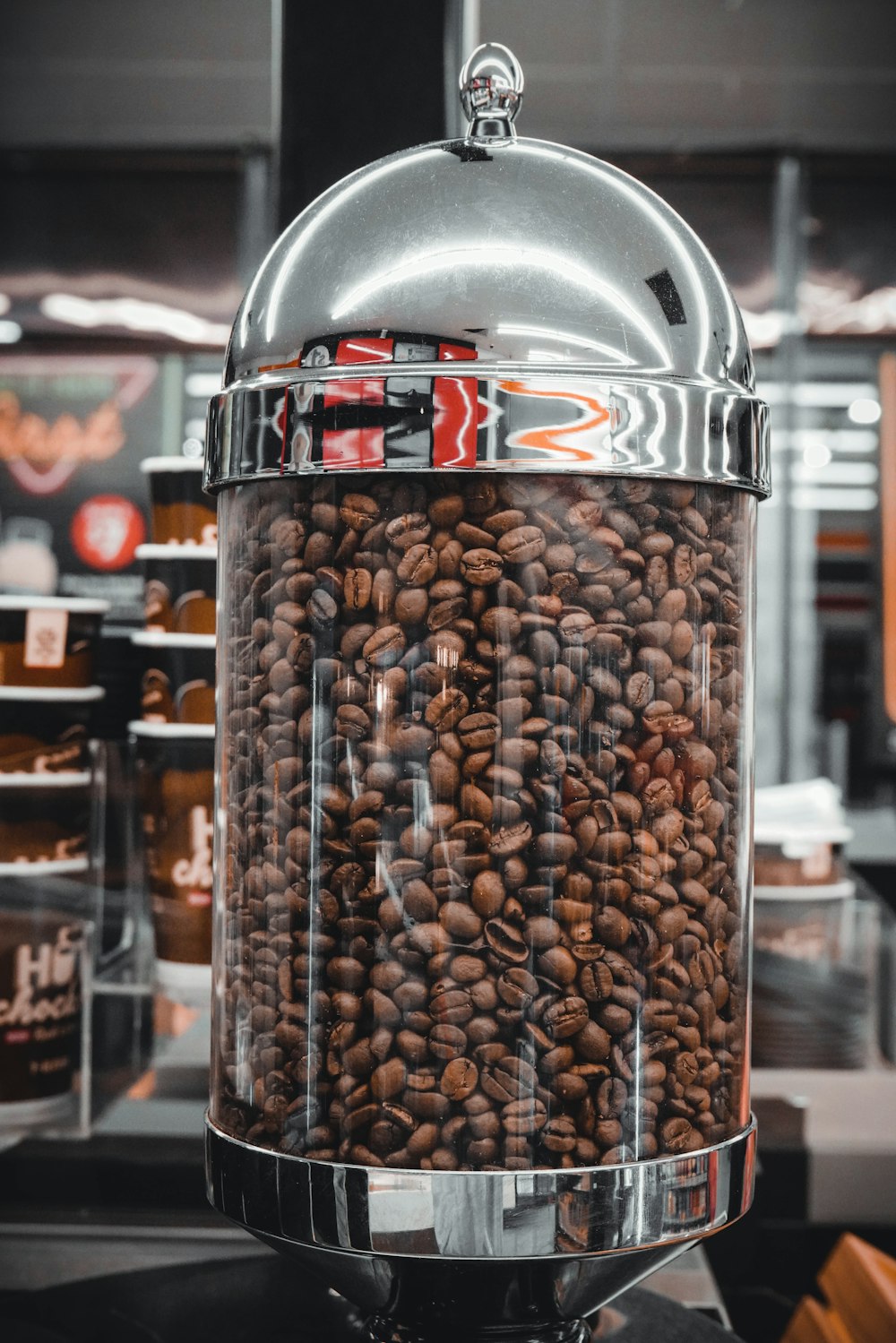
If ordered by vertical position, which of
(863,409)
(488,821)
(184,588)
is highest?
(863,409)

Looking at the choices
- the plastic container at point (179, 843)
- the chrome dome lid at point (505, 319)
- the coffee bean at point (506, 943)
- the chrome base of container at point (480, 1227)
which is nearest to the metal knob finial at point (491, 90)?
the chrome dome lid at point (505, 319)

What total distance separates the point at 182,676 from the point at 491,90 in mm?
601

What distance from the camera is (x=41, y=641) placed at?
106cm

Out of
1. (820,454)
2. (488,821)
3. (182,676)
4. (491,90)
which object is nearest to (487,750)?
(488,821)

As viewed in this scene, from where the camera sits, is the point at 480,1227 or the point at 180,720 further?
the point at 180,720

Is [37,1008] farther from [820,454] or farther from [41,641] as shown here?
[820,454]

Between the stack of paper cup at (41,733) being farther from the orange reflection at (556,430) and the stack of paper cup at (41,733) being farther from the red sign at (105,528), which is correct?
the red sign at (105,528)

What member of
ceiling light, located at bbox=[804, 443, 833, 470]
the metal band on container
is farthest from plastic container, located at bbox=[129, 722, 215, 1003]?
ceiling light, located at bbox=[804, 443, 833, 470]

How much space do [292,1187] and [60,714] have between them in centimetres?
62

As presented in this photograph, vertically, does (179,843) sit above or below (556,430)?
below

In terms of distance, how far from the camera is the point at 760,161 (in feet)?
12.9

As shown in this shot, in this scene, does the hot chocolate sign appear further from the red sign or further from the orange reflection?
the red sign

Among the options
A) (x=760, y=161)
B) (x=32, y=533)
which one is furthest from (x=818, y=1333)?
(x=760, y=161)

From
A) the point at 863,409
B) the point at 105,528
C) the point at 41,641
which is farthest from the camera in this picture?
the point at 863,409
